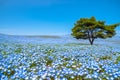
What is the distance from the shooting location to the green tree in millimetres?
26594

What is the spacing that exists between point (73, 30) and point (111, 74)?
75.6 feet

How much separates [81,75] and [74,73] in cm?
20

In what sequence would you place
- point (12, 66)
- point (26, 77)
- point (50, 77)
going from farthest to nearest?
1. point (12, 66)
2. point (50, 77)
3. point (26, 77)

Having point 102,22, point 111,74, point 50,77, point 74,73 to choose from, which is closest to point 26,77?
point 50,77

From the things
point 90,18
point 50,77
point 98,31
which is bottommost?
point 50,77

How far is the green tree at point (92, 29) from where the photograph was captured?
26594 mm

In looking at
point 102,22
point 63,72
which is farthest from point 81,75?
point 102,22

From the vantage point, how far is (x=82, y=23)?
2667cm

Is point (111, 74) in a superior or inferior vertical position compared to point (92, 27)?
inferior

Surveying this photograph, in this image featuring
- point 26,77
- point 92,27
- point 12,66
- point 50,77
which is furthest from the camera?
point 92,27

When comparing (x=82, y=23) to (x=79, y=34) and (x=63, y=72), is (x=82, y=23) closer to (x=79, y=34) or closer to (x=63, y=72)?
(x=79, y=34)

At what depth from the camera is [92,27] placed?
2645cm

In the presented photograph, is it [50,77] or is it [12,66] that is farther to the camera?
[12,66]

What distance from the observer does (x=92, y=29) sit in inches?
1067
